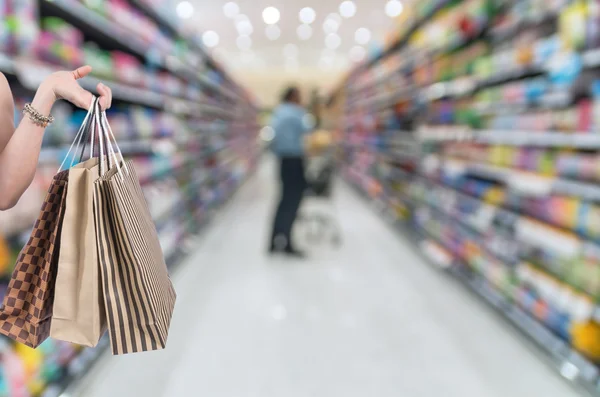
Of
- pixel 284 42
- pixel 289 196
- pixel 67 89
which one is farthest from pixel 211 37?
pixel 67 89

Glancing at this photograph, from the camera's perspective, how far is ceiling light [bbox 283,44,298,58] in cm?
1345

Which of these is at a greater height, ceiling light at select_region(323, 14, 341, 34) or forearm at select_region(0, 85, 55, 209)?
ceiling light at select_region(323, 14, 341, 34)

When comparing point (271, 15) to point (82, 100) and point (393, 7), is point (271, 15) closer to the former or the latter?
point (393, 7)

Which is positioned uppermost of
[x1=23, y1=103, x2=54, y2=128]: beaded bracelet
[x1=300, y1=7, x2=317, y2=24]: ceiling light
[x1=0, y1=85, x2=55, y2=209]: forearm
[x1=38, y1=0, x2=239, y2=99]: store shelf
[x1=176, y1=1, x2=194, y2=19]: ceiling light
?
[x1=176, y1=1, x2=194, y2=19]: ceiling light

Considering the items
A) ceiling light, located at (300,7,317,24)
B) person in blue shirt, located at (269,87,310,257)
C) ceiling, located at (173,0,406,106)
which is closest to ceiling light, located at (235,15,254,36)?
ceiling, located at (173,0,406,106)

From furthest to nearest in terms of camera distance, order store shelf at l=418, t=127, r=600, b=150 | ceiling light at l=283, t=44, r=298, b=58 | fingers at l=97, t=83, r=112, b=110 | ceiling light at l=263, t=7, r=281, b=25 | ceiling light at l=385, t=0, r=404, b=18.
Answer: ceiling light at l=283, t=44, r=298, b=58, ceiling light at l=263, t=7, r=281, b=25, ceiling light at l=385, t=0, r=404, b=18, store shelf at l=418, t=127, r=600, b=150, fingers at l=97, t=83, r=112, b=110

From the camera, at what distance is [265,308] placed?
2.82m

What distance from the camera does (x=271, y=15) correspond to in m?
9.09

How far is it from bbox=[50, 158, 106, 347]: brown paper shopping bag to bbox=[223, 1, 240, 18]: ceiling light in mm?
8261

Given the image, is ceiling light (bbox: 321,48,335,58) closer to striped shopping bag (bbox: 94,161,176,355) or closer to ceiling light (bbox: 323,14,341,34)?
ceiling light (bbox: 323,14,341,34)

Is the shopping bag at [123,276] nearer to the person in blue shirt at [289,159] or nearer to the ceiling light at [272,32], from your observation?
the person in blue shirt at [289,159]

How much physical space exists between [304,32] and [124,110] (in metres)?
9.14

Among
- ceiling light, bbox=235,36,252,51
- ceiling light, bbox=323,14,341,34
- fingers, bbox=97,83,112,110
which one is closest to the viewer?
fingers, bbox=97,83,112,110

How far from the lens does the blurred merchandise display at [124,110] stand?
4.85 feet
